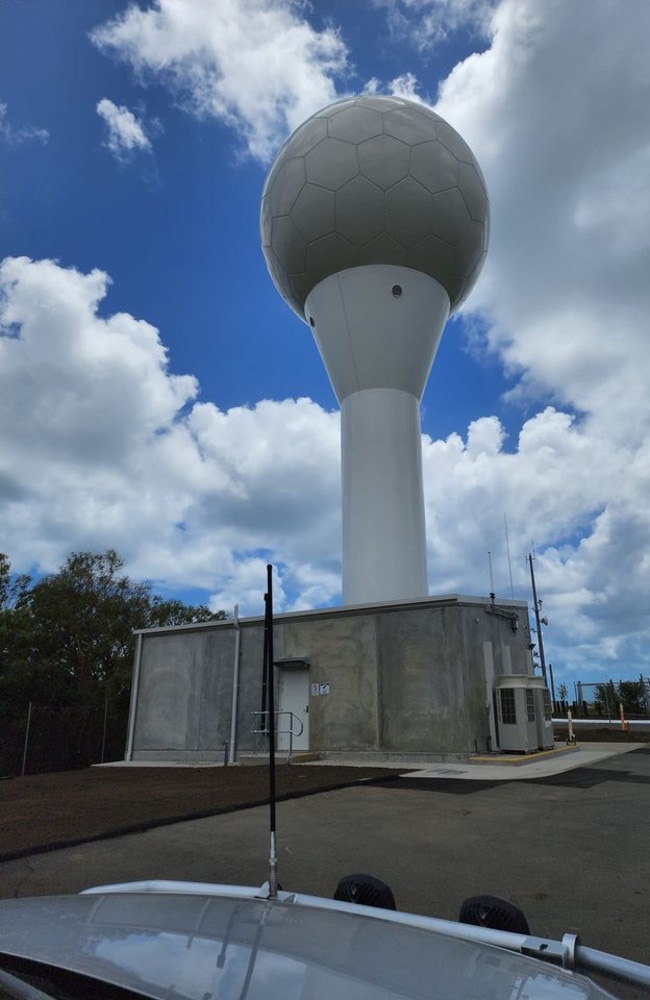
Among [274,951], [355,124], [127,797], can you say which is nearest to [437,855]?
[274,951]

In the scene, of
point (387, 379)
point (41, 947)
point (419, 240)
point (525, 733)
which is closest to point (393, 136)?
point (419, 240)

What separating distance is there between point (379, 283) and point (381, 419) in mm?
3966

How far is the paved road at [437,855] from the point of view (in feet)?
15.2

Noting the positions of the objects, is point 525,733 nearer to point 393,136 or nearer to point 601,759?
point 601,759

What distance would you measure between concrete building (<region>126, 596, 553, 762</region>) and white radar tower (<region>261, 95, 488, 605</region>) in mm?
2006

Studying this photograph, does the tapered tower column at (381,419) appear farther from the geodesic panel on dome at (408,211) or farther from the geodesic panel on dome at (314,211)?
the geodesic panel on dome at (314,211)

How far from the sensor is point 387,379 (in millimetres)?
19062

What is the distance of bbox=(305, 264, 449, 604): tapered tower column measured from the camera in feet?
60.6

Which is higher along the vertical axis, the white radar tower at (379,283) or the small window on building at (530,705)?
the white radar tower at (379,283)

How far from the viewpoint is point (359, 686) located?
1631cm

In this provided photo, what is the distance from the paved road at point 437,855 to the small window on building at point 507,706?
226 inches

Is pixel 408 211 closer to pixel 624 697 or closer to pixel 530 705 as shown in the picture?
pixel 530 705

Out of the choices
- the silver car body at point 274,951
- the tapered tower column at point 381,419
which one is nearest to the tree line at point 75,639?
the tapered tower column at point 381,419

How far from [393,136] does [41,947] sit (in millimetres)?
21383
